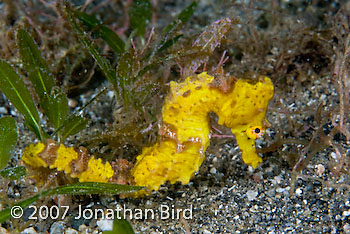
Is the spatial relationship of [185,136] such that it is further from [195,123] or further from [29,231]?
[29,231]

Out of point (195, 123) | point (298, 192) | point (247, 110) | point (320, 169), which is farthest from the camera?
point (320, 169)

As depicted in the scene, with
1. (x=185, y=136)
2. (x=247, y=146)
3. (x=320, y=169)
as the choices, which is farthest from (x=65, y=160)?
(x=320, y=169)

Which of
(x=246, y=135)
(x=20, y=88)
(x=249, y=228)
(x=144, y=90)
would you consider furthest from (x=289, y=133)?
(x=20, y=88)

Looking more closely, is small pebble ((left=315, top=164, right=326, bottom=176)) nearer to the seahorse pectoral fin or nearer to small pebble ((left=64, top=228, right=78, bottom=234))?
the seahorse pectoral fin

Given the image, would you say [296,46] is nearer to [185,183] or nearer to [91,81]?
[185,183]

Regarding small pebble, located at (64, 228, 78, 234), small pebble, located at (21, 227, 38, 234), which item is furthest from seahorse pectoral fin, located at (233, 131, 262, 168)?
small pebble, located at (21, 227, 38, 234)

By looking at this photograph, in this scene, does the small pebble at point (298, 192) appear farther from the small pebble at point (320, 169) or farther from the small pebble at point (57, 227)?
the small pebble at point (57, 227)

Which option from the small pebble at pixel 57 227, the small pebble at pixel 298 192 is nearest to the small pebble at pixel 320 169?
the small pebble at pixel 298 192
